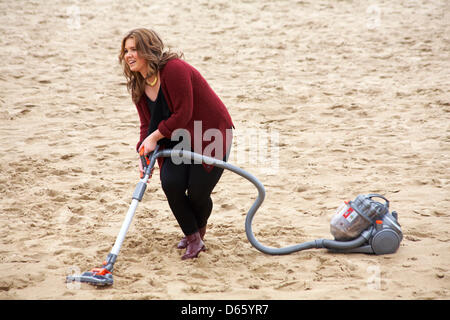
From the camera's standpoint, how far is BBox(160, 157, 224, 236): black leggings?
Result: 320 cm

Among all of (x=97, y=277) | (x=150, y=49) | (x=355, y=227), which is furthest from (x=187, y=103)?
(x=355, y=227)

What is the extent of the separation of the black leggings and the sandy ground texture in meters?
0.36

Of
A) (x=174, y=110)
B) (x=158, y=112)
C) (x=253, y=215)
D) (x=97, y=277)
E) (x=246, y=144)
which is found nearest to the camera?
(x=97, y=277)

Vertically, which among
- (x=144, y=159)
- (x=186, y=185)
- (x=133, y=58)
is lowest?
(x=186, y=185)

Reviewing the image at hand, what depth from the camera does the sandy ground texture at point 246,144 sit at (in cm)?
320

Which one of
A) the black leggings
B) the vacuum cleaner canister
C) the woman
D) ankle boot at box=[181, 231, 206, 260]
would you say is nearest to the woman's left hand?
the woman

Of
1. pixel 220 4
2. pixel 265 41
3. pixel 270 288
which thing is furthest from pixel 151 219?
pixel 220 4

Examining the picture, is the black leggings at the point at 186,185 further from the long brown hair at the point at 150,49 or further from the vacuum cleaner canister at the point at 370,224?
the vacuum cleaner canister at the point at 370,224

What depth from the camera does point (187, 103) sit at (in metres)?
3.06

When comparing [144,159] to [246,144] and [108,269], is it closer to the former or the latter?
[108,269]

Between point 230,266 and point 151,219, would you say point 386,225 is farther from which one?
point 151,219

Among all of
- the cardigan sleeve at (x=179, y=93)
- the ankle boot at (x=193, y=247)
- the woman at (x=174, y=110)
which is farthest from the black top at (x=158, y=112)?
the ankle boot at (x=193, y=247)

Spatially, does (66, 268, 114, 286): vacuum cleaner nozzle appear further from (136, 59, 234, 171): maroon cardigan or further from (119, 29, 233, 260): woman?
(136, 59, 234, 171): maroon cardigan

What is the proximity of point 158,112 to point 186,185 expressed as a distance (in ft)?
1.56
